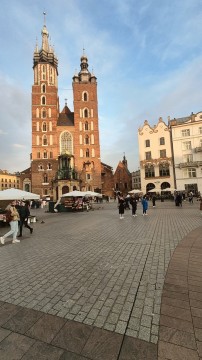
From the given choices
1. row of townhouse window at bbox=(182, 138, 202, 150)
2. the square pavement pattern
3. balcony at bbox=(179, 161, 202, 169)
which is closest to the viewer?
the square pavement pattern

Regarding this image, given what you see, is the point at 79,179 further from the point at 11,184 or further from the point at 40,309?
the point at 11,184

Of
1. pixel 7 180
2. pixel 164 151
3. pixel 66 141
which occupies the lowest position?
pixel 7 180

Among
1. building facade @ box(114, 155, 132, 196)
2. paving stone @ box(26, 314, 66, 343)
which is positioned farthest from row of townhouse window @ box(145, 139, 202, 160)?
paving stone @ box(26, 314, 66, 343)

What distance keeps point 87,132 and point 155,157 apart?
58.7 ft

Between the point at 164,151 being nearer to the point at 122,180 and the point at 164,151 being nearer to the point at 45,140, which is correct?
the point at 122,180

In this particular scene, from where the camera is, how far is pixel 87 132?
167 ft

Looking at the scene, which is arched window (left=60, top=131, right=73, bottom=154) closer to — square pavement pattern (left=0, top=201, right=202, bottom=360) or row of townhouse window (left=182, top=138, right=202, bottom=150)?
row of townhouse window (left=182, top=138, right=202, bottom=150)

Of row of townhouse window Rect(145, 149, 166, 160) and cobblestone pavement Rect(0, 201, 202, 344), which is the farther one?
row of townhouse window Rect(145, 149, 166, 160)

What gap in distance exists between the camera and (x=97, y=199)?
154 feet

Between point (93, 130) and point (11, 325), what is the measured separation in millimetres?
50084

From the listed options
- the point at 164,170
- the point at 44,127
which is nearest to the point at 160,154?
the point at 164,170

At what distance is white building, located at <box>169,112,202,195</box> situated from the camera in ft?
133

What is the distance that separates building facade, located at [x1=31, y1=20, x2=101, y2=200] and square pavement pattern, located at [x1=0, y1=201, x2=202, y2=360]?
4051 cm

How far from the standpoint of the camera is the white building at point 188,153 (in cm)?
4059
